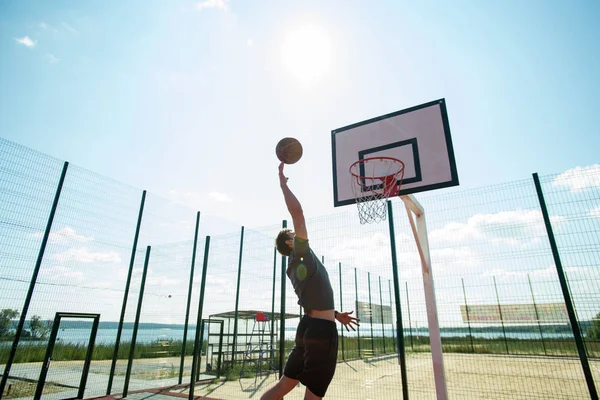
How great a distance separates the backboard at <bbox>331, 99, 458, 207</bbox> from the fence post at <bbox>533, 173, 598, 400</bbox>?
1139 millimetres

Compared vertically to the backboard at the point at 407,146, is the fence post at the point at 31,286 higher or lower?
lower

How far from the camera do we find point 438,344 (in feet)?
13.8

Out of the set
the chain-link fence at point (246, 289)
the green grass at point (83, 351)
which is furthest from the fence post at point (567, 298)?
the green grass at point (83, 351)

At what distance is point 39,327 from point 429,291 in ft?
18.9

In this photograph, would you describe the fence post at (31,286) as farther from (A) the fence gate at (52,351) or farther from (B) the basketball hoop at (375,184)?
(B) the basketball hoop at (375,184)

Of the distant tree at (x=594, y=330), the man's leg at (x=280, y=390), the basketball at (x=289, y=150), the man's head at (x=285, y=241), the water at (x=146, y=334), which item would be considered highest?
the basketball at (x=289, y=150)

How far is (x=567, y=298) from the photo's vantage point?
3.90 metres

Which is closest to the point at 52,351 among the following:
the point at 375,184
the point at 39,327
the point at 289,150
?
the point at 39,327

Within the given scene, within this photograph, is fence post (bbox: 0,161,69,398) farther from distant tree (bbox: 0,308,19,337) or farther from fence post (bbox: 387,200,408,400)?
fence post (bbox: 387,200,408,400)

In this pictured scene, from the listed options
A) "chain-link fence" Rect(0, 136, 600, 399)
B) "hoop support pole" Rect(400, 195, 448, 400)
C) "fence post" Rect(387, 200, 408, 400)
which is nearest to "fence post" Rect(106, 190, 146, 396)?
"chain-link fence" Rect(0, 136, 600, 399)

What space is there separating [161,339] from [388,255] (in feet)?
19.0

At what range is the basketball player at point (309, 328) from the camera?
205cm

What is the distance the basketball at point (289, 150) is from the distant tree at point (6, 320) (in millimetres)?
4543

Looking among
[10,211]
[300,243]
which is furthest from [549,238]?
[10,211]
